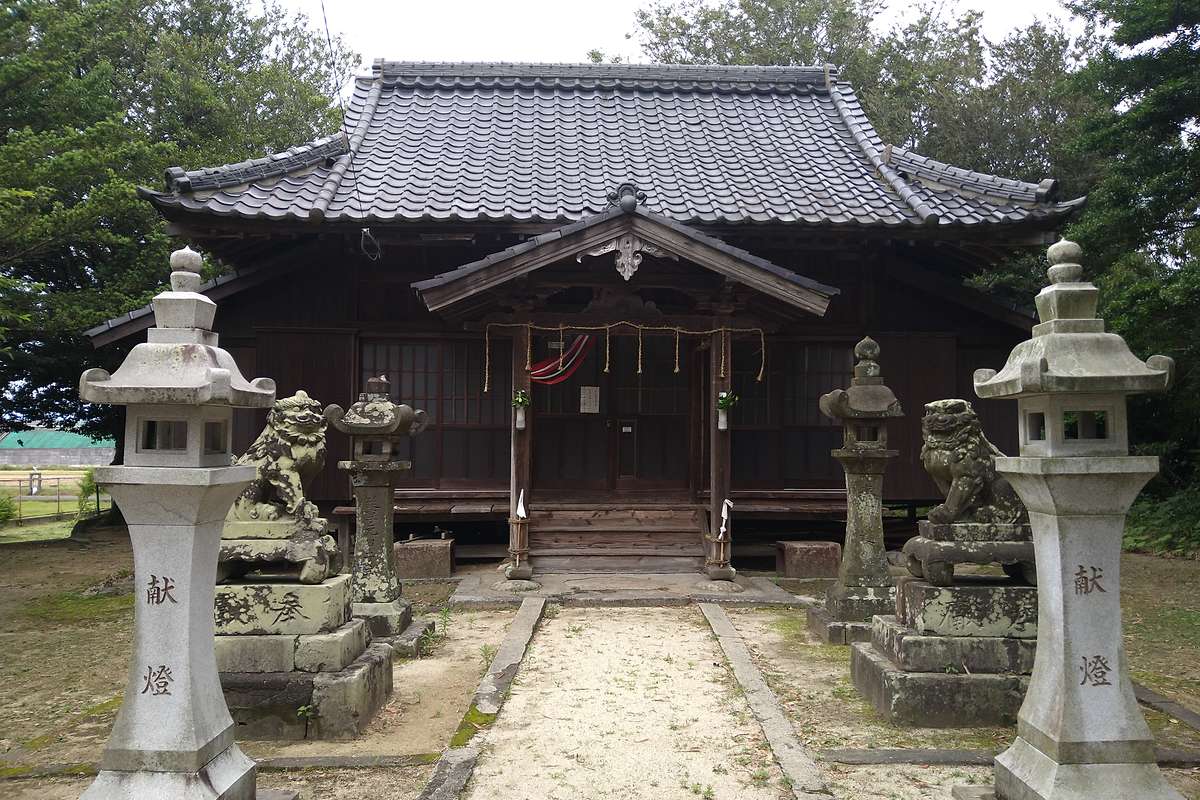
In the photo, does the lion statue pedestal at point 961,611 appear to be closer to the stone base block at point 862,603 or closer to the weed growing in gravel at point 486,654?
the stone base block at point 862,603

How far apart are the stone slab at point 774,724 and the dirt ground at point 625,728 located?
0.07 meters

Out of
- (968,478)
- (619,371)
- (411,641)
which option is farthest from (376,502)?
(968,478)

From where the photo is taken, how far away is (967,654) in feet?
16.4

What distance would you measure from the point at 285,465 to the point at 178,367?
1.83 metres

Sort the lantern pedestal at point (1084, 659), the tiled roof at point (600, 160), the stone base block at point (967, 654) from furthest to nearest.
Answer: the tiled roof at point (600, 160) < the stone base block at point (967, 654) < the lantern pedestal at point (1084, 659)

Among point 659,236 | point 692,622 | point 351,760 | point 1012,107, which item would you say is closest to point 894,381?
point 659,236

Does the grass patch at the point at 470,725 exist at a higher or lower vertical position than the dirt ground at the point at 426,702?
higher

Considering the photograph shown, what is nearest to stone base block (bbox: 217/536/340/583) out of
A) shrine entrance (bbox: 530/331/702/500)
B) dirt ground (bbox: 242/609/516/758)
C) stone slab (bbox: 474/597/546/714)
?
dirt ground (bbox: 242/609/516/758)

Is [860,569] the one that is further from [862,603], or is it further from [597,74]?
[597,74]

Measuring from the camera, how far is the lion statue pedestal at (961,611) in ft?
16.1

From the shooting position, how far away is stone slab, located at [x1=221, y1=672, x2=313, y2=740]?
474 centimetres

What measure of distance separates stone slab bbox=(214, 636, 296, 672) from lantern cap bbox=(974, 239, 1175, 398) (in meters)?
4.48

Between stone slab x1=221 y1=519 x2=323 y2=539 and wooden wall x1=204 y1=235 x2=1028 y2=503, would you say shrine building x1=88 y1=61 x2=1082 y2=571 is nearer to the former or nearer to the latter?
wooden wall x1=204 y1=235 x2=1028 y2=503

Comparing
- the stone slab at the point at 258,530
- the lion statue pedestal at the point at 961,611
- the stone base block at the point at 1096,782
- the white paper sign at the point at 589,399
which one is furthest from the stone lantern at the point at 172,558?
the white paper sign at the point at 589,399
